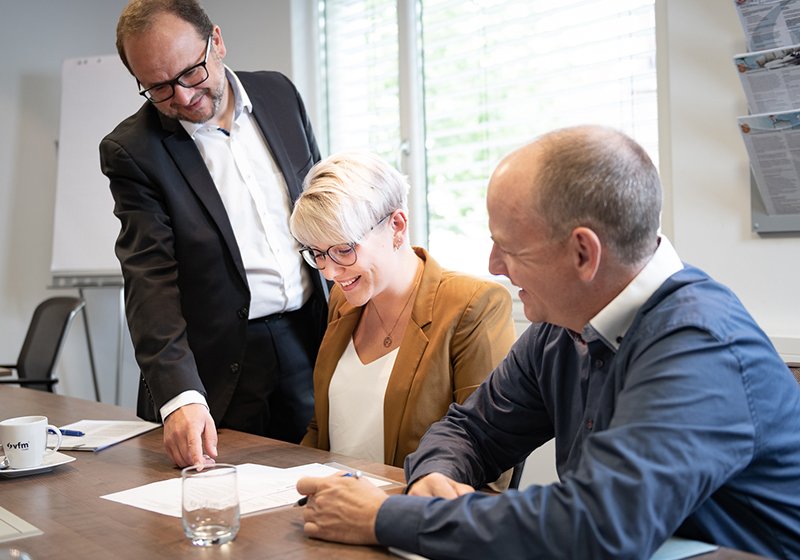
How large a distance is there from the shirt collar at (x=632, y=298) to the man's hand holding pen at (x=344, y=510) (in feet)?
1.31

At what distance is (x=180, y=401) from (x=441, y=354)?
1.87 feet

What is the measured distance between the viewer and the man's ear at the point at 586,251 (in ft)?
3.94

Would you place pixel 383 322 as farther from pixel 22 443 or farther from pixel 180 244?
pixel 22 443

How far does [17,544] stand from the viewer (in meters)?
1.31

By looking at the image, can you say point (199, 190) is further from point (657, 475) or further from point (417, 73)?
point (417, 73)

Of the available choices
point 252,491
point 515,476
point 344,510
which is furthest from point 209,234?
point 344,510

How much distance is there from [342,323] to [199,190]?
0.49 m

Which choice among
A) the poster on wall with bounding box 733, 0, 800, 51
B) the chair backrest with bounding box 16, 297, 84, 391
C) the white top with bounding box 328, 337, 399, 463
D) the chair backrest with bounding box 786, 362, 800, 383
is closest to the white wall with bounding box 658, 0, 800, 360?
the poster on wall with bounding box 733, 0, 800, 51

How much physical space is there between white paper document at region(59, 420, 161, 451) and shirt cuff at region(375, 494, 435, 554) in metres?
0.98

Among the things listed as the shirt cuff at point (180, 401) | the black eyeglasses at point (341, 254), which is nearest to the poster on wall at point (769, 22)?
the black eyeglasses at point (341, 254)

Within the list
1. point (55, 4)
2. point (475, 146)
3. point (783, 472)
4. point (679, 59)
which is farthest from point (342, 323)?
point (55, 4)

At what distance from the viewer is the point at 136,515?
143 centimetres

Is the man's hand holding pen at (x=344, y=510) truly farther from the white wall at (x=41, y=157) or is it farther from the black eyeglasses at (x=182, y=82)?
the white wall at (x=41, y=157)

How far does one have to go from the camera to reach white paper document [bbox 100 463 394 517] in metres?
1.46
